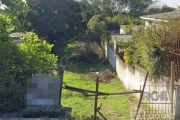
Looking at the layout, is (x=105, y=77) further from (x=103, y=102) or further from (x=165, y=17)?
(x=103, y=102)

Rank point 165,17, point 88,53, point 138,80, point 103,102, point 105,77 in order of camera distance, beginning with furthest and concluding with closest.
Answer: point 88,53, point 105,77, point 165,17, point 138,80, point 103,102

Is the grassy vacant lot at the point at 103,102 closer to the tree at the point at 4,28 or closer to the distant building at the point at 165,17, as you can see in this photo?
the tree at the point at 4,28

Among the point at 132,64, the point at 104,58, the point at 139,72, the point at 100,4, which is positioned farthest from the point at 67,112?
the point at 100,4

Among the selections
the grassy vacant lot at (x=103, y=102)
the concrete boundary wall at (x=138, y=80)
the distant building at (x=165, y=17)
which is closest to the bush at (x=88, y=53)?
the distant building at (x=165, y=17)

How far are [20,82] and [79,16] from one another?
2274 cm

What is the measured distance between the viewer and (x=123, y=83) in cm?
1557

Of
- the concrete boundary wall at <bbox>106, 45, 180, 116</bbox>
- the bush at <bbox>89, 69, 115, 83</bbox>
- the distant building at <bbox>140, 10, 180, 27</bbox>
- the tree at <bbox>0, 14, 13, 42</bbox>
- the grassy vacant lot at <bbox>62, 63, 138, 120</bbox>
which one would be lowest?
the grassy vacant lot at <bbox>62, 63, 138, 120</bbox>

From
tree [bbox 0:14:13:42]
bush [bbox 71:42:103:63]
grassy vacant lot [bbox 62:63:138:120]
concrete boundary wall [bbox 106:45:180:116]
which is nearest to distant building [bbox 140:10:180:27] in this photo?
concrete boundary wall [bbox 106:45:180:116]

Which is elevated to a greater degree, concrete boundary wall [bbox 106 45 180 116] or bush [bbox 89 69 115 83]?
concrete boundary wall [bbox 106 45 180 116]

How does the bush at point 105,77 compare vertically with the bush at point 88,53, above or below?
below

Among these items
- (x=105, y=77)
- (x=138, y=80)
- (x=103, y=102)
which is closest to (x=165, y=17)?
(x=105, y=77)

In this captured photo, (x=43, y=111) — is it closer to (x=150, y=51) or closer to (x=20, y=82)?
(x=20, y=82)

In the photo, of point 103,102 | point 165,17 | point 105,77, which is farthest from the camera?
point 105,77

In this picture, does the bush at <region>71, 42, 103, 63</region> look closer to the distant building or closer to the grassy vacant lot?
the distant building
